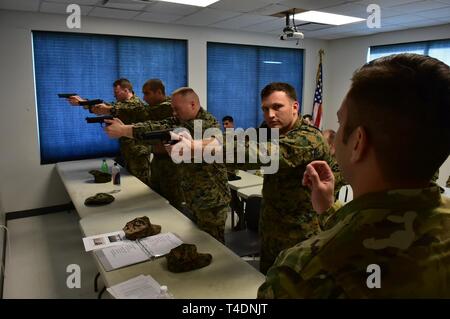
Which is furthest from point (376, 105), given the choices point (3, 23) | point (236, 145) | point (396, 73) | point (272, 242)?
point (3, 23)

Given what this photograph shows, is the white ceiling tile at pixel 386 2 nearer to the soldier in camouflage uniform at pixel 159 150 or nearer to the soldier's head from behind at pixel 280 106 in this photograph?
the soldier in camouflage uniform at pixel 159 150

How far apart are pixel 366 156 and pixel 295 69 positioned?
6.78m

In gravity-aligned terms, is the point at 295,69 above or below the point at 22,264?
above

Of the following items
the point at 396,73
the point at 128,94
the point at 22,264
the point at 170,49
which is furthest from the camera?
the point at 170,49

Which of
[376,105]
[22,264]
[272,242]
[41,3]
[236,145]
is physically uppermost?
[41,3]

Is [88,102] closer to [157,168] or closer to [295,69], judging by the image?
[157,168]

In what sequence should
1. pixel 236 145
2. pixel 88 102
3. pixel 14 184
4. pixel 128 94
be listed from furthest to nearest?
pixel 14 184
pixel 128 94
pixel 88 102
pixel 236 145

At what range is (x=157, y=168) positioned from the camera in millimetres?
3844

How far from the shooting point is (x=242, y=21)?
5.24m

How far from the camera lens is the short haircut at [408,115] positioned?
2.06 ft

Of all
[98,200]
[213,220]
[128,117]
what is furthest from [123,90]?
[213,220]

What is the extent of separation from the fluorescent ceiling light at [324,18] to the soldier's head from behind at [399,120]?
14.6 ft

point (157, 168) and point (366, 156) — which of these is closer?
point (366, 156)

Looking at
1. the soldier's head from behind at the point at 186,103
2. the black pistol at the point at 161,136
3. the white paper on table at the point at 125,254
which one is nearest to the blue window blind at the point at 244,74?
the soldier's head from behind at the point at 186,103
